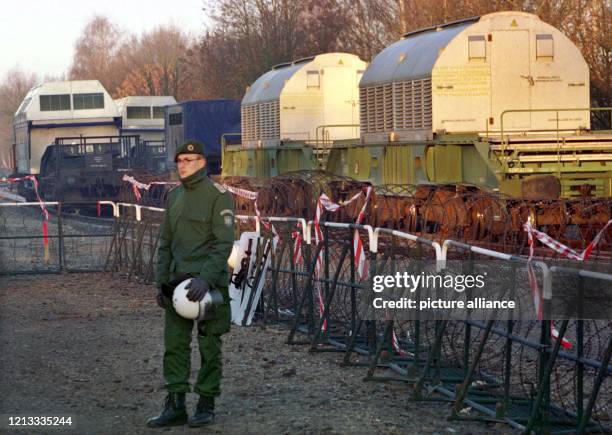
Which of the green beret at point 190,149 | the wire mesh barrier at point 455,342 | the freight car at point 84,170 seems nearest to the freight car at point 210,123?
the freight car at point 84,170

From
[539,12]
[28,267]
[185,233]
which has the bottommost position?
[28,267]

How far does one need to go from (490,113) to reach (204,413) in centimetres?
1582

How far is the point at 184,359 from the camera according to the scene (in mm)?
9266

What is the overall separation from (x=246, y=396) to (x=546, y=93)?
15.3 meters

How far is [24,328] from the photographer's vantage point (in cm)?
1493

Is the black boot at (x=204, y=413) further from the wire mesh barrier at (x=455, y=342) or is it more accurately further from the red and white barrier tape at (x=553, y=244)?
the red and white barrier tape at (x=553, y=244)

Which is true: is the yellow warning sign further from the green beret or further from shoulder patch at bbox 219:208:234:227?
shoulder patch at bbox 219:208:234:227

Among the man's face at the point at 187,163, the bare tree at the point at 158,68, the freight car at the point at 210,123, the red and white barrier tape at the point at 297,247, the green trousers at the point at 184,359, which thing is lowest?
the green trousers at the point at 184,359

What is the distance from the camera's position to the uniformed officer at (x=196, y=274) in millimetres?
9195

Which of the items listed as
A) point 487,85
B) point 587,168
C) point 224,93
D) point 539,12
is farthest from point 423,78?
point 224,93

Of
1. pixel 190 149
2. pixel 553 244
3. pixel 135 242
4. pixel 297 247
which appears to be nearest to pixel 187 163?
pixel 190 149

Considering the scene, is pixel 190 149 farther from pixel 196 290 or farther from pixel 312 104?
pixel 312 104

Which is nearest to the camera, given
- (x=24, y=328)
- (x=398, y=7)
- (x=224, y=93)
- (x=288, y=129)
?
(x=24, y=328)

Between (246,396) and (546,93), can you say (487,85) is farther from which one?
(246,396)
